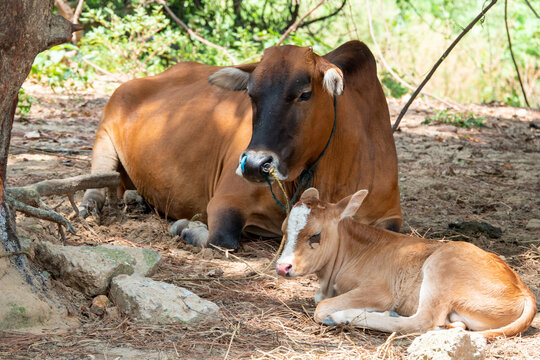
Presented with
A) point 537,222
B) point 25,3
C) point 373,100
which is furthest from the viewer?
point 537,222

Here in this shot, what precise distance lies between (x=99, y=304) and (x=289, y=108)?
1686 millimetres

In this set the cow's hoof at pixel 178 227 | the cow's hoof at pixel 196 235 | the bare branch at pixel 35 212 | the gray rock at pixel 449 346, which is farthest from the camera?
the cow's hoof at pixel 178 227

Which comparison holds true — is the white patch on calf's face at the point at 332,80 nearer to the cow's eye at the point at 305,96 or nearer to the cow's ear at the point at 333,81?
the cow's ear at the point at 333,81

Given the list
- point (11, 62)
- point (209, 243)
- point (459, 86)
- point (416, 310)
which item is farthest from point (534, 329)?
point (459, 86)

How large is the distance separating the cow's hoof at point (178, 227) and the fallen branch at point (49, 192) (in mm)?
603

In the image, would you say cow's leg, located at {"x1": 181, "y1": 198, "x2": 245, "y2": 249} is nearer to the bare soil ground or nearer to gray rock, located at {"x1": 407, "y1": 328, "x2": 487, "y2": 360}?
the bare soil ground

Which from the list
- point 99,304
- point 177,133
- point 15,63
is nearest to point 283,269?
point 99,304

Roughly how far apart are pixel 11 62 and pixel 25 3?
0.27m

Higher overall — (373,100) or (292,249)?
(373,100)

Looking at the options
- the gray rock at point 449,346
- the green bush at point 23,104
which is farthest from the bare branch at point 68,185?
the green bush at point 23,104

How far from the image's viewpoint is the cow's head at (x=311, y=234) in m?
3.84

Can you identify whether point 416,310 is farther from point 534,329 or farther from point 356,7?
point 356,7

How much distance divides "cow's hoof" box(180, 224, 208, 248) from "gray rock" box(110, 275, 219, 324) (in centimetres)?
146

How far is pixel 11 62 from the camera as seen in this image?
11.1 feet
